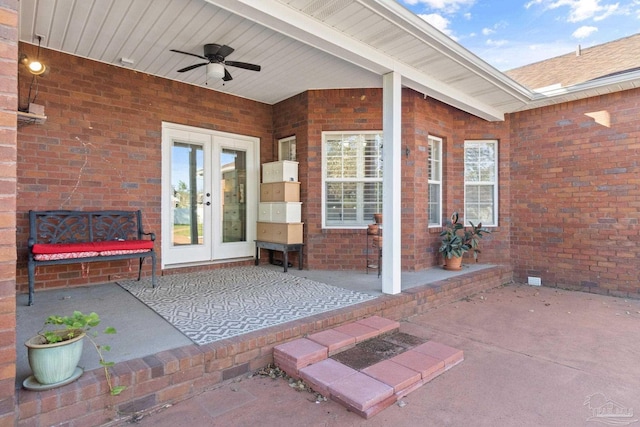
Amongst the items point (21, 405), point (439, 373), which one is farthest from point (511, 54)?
point (21, 405)

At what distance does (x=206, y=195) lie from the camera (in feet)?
17.4

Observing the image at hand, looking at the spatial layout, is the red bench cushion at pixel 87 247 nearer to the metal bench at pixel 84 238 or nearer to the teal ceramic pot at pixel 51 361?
the metal bench at pixel 84 238

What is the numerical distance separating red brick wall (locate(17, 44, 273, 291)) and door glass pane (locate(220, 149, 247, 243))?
2.35 ft

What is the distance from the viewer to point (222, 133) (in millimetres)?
5406

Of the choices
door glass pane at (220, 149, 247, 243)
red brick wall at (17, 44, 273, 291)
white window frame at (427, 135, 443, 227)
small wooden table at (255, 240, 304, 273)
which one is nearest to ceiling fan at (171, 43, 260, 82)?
red brick wall at (17, 44, 273, 291)

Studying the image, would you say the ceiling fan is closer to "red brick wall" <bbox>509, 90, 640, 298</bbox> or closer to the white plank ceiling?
the white plank ceiling

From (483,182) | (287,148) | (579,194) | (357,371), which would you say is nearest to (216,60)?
→ (287,148)

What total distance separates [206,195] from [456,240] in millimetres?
3866

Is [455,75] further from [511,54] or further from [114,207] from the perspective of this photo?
[511,54]

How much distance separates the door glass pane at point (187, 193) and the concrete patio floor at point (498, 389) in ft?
10.4

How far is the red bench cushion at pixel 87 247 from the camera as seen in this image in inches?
136

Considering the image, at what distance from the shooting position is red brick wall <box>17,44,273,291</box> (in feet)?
12.8

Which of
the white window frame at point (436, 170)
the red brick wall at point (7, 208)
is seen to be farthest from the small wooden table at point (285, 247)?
the red brick wall at point (7, 208)

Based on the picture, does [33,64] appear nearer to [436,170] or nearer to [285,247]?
[285,247]
